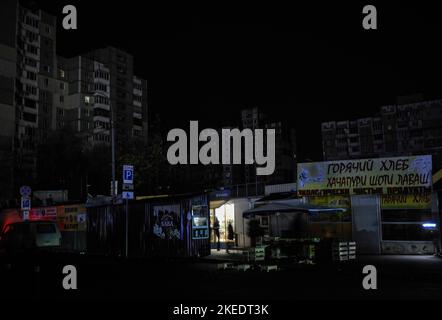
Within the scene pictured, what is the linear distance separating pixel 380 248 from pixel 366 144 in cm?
11025

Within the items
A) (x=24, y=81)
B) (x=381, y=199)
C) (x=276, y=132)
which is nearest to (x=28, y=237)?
(x=381, y=199)

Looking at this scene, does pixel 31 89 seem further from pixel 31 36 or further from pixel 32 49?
pixel 31 36

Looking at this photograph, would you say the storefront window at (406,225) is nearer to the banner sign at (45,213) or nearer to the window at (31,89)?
the banner sign at (45,213)

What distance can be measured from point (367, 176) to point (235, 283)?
12413 millimetres

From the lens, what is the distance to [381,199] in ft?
78.0

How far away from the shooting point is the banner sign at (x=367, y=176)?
2267cm

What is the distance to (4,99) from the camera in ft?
265

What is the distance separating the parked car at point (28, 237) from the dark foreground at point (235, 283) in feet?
12.7

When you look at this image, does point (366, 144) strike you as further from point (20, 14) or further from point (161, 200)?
point (161, 200)

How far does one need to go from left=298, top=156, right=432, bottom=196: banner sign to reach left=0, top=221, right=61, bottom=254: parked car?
41.7 ft

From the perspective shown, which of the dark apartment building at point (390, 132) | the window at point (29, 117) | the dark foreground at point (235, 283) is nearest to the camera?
the dark foreground at point (235, 283)

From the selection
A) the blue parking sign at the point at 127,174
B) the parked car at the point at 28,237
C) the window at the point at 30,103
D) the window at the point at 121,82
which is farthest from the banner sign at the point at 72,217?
the window at the point at 121,82
